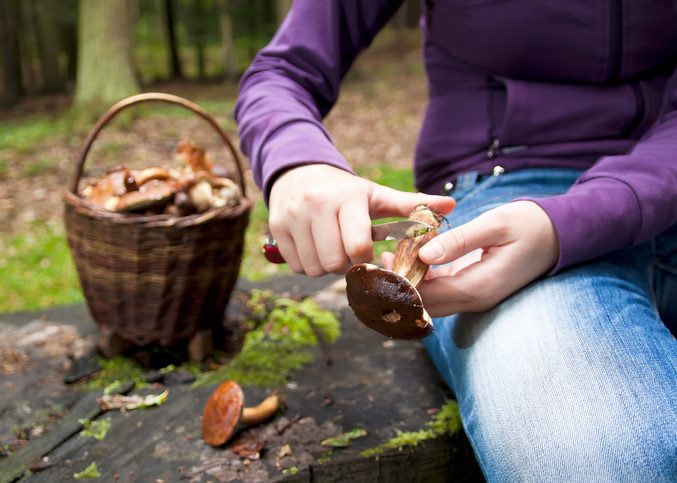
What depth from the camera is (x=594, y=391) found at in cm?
104

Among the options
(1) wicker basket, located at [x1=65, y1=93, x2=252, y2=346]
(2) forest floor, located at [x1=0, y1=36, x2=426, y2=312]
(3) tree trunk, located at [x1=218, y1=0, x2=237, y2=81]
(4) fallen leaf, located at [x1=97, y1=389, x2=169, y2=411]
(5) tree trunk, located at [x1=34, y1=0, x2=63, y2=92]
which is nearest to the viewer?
(4) fallen leaf, located at [x1=97, y1=389, x2=169, y2=411]

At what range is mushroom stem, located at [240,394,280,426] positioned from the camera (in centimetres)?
161

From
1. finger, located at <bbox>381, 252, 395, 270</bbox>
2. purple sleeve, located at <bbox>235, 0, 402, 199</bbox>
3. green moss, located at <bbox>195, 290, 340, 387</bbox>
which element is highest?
purple sleeve, located at <bbox>235, 0, 402, 199</bbox>

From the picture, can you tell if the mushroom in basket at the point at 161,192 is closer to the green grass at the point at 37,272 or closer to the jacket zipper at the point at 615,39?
the jacket zipper at the point at 615,39

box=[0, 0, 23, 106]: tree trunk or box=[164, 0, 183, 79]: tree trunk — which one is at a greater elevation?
box=[0, 0, 23, 106]: tree trunk

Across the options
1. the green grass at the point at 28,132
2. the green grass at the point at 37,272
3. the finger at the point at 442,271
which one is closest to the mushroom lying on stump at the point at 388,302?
the finger at the point at 442,271

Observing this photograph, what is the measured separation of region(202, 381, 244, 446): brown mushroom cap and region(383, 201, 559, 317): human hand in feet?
2.02

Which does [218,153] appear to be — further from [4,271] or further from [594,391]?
[594,391]

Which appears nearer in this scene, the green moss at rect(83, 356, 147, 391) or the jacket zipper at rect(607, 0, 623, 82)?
the jacket zipper at rect(607, 0, 623, 82)

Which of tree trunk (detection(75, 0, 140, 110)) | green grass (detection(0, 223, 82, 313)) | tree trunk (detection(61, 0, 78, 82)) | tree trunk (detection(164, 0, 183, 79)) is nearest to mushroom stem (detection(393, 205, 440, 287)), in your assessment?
green grass (detection(0, 223, 82, 313))

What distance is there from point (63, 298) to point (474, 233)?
345cm

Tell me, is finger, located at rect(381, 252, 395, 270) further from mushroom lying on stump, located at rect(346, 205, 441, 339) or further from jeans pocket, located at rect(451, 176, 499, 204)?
jeans pocket, located at rect(451, 176, 499, 204)

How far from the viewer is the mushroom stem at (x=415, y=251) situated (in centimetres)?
112

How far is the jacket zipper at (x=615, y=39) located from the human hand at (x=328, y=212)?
63 centimetres
